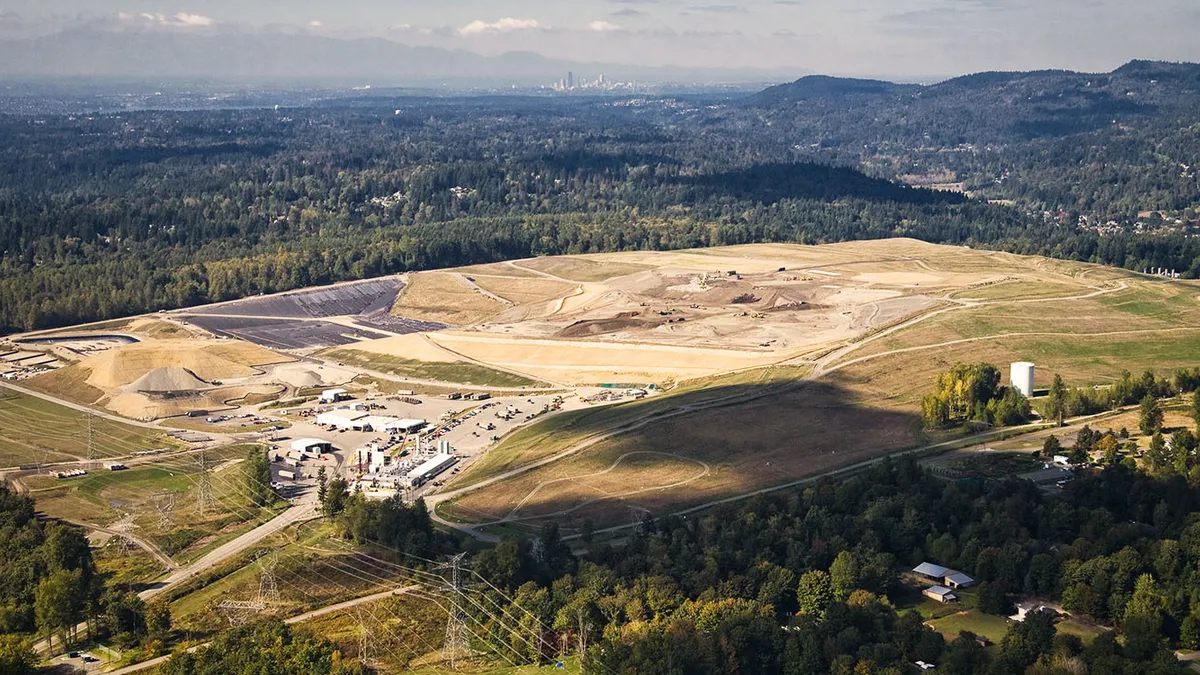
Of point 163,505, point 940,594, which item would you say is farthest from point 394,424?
point 940,594

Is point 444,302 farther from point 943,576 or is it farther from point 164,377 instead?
point 943,576

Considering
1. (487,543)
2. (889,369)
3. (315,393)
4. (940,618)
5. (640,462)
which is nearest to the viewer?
(940,618)

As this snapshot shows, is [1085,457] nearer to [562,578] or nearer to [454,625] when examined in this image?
[562,578]

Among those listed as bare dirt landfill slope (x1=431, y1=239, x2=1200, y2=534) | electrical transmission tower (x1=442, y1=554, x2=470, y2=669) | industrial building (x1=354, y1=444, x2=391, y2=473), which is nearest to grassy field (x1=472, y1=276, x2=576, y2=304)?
bare dirt landfill slope (x1=431, y1=239, x2=1200, y2=534)

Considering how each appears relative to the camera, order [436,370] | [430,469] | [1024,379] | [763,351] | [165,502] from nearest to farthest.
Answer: [165,502] < [430,469] < [1024,379] < [763,351] < [436,370]

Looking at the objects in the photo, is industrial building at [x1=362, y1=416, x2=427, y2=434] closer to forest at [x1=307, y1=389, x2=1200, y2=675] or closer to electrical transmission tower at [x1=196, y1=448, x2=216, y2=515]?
electrical transmission tower at [x1=196, y1=448, x2=216, y2=515]

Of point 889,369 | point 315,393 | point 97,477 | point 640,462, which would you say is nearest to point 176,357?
point 315,393
